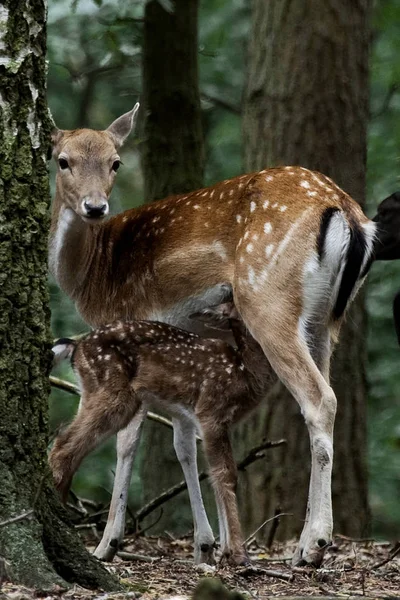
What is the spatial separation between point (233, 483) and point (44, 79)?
237 cm

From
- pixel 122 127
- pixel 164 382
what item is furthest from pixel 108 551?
pixel 122 127

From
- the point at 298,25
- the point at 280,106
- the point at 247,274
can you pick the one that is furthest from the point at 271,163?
the point at 247,274

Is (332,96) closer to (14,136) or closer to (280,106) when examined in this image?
(280,106)

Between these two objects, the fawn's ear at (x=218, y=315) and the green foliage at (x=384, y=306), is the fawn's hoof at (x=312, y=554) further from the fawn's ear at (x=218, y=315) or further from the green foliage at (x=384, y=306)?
the green foliage at (x=384, y=306)

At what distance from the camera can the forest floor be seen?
443 cm

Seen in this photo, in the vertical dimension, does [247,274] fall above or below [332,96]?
below

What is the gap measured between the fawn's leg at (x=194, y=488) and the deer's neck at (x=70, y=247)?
1.32 meters

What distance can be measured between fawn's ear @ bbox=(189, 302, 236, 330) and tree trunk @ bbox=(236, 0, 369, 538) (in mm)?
1427

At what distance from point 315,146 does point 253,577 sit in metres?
3.78

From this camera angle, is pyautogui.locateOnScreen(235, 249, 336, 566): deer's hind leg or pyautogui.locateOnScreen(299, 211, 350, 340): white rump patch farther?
pyautogui.locateOnScreen(299, 211, 350, 340): white rump patch

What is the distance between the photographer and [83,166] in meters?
7.24

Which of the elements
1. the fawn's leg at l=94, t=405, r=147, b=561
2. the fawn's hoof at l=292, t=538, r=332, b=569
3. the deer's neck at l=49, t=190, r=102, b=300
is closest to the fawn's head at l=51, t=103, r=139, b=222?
the deer's neck at l=49, t=190, r=102, b=300

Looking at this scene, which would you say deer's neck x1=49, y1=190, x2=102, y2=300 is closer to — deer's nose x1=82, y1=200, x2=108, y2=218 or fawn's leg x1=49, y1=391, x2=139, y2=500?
deer's nose x1=82, y1=200, x2=108, y2=218

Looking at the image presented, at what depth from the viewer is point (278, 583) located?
516cm
